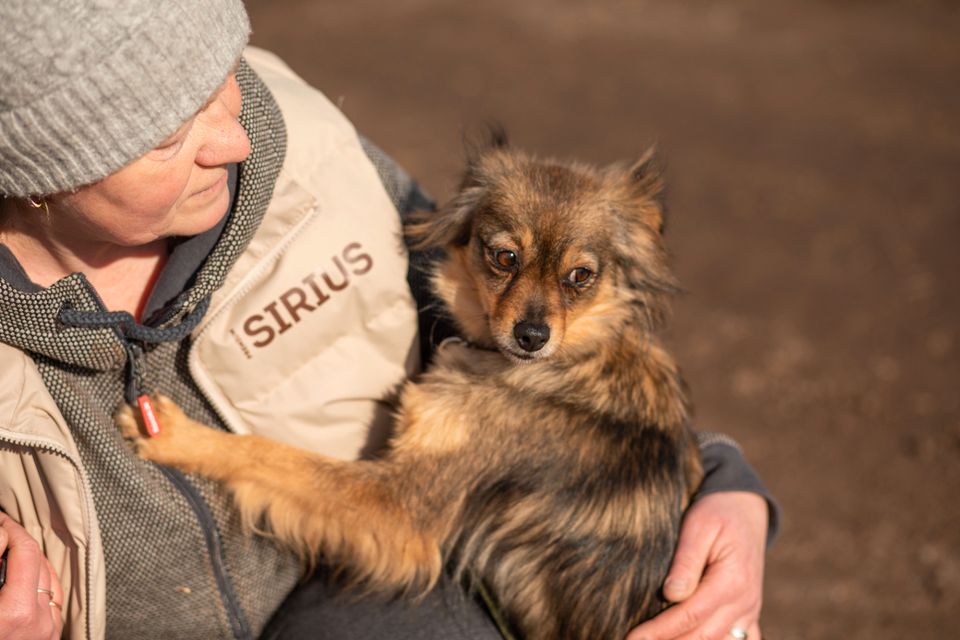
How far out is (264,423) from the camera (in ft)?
8.75

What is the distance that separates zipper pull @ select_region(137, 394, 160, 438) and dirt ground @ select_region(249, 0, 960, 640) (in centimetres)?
152

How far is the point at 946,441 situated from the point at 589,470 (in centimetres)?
335

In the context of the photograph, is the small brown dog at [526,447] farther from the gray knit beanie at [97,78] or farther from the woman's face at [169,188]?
the gray knit beanie at [97,78]

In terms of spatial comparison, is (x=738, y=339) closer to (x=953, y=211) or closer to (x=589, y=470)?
(x=953, y=211)

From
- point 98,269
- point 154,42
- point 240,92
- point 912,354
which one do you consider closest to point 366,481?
point 98,269

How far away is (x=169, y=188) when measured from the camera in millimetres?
2105

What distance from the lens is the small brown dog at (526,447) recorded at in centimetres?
268

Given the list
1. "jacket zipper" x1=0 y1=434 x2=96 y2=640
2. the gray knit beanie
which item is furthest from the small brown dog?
the gray knit beanie

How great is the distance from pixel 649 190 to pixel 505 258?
620 mm

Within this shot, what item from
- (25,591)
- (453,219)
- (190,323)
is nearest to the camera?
(25,591)

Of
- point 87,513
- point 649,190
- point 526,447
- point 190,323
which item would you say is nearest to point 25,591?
point 87,513

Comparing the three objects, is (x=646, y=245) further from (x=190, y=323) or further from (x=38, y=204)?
(x=38, y=204)

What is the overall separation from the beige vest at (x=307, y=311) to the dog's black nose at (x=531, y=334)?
1.06 feet

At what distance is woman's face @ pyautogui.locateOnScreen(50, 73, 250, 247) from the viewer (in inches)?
81.4
